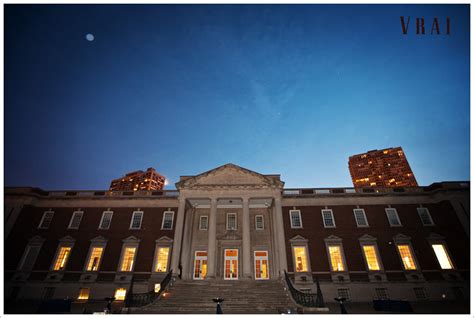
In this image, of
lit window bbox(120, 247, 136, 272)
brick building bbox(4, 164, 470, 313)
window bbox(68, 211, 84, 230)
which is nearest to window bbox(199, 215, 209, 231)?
brick building bbox(4, 164, 470, 313)

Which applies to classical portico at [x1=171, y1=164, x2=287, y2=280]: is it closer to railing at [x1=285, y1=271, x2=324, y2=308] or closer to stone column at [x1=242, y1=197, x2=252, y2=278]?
stone column at [x1=242, y1=197, x2=252, y2=278]

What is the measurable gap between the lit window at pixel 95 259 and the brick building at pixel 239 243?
10 centimetres

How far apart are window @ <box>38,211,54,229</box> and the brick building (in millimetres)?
132

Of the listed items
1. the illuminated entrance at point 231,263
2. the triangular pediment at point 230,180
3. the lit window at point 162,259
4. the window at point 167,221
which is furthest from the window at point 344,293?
the window at point 167,221

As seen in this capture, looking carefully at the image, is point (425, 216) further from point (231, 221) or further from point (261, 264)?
point (231, 221)

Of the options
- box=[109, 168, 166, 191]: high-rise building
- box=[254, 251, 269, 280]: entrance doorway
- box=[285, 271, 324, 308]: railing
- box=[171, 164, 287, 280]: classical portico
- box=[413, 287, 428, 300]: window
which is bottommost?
box=[285, 271, 324, 308]: railing

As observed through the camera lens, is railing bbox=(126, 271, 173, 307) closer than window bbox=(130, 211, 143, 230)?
Yes

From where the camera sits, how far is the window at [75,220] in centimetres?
2695

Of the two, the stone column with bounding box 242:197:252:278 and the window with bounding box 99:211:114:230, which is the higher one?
the window with bounding box 99:211:114:230

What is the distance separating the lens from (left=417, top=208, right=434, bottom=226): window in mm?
25547

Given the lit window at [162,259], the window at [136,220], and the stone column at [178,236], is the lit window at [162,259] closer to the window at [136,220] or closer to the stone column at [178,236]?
the stone column at [178,236]

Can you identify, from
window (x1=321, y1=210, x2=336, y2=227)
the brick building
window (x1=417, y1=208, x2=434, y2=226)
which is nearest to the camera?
the brick building

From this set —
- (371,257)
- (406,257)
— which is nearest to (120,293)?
(371,257)

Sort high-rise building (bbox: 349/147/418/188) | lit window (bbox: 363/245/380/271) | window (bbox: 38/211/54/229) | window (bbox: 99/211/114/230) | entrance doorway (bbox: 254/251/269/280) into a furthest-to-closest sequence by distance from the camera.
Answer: high-rise building (bbox: 349/147/418/188), window (bbox: 99/211/114/230), window (bbox: 38/211/54/229), entrance doorway (bbox: 254/251/269/280), lit window (bbox: 363/245/380/271)
